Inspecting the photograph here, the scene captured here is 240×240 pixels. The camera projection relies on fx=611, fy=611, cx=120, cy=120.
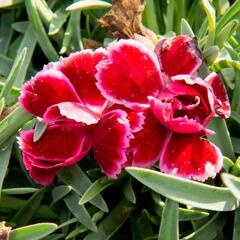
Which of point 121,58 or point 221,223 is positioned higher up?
point 121,58

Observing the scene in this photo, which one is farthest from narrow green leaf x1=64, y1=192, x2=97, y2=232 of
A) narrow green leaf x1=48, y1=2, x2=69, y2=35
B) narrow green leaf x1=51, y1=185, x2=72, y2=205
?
narrow green leaf x1=48, y1=2, x2=69, y2=35

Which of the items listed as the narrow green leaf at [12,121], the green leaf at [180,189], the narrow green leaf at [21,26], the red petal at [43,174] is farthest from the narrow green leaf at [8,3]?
the green leaf at [180,189]

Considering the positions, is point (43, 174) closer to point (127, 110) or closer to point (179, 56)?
point (127, 110)


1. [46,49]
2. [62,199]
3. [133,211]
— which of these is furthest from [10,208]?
[46,49]

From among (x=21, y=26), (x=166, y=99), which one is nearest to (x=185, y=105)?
(x=166, y=99)

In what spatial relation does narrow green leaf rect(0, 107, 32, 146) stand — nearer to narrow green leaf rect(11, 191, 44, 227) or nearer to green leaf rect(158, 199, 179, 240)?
narrow green leaf rect(11, 191, 44, 227)

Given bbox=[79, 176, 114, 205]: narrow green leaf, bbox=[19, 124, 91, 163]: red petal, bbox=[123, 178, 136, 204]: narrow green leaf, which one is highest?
bbox=[19, 124, 91, 163]: red petal

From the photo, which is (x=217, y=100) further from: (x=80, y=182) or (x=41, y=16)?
(x=41, y=16)
